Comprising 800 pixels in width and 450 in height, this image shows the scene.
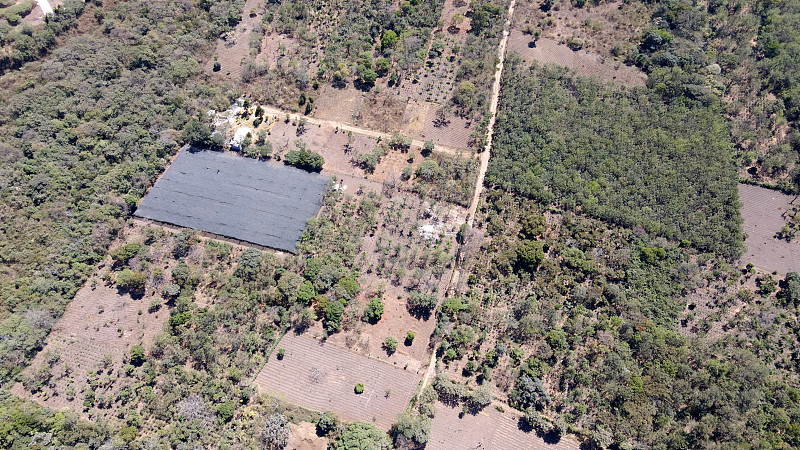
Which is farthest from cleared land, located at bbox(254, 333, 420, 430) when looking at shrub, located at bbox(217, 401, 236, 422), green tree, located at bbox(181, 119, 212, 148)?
A: green tree, located at bbox(181, 119, 212, 148)

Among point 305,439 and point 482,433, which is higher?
point 482,433

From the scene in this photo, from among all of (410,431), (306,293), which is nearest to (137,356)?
(306,293)

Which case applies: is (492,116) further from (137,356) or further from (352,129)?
(137,356)

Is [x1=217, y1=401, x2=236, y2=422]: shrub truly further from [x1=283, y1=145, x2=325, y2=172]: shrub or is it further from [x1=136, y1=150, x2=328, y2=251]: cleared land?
[x1=283, y1=145, x2=325, y2=172]: shrub

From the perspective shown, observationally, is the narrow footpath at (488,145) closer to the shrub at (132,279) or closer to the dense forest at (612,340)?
the dense forest at (612,340)

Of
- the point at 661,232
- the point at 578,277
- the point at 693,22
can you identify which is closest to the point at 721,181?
the point at 661,232

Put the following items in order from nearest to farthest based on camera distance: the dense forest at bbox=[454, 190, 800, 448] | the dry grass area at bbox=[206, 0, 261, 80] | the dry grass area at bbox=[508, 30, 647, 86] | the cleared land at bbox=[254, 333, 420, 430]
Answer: the dense forest at bbox=[454, 190, 800, 448] < the cleared land at bbox=[254, 333, 420, 430] < the dry grass area at bbox=[508, 30, 647, 86] < the dry grass area at bbox=[206, 0, 261, 80]

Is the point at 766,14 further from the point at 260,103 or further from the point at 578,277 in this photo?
the point at 260,103

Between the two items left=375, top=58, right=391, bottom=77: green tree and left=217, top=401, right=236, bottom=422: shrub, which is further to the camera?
left=375, top=58, right=391, bottom=77: green tree
